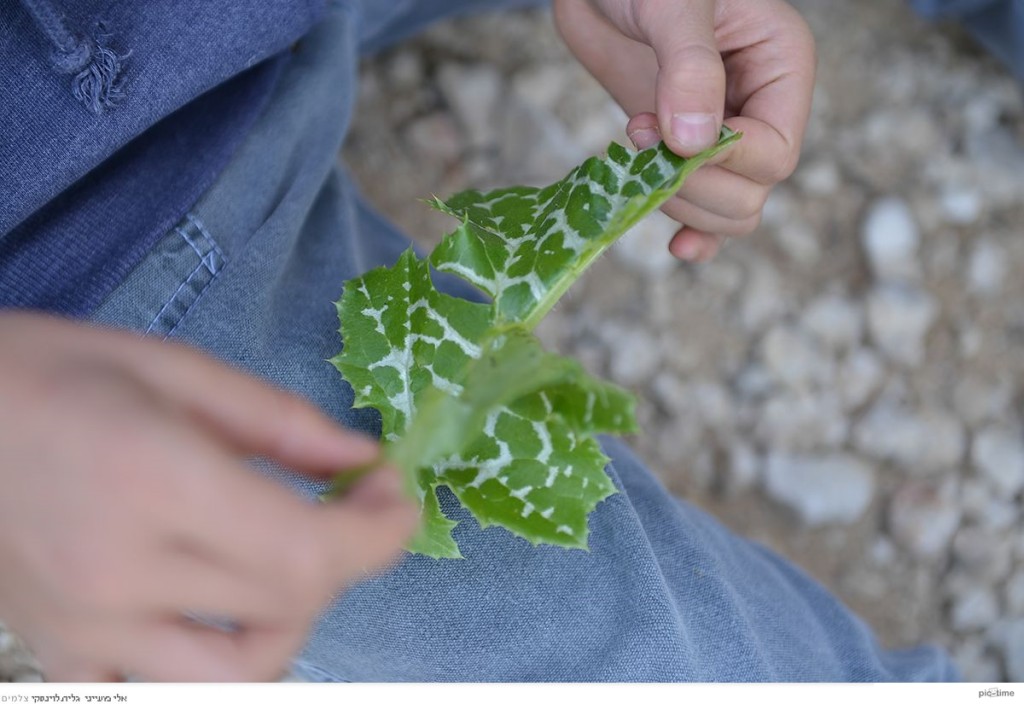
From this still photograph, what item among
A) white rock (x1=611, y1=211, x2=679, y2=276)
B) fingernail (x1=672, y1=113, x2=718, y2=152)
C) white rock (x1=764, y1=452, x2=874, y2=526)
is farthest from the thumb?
white rock (x1=764, y1=452, x2=874, y2=526)

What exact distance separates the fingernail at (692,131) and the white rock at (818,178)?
0.51 meters

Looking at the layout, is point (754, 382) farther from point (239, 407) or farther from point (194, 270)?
point (239, 407)

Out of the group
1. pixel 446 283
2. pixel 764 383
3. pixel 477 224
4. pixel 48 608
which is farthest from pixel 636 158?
pixel 764 383

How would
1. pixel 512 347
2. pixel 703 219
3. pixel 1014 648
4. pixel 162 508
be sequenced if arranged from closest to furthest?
pixel 162 508
pixel 512 347
pixel 703 219
pixel 1014 648

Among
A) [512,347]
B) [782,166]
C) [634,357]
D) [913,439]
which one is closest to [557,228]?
[512,347]

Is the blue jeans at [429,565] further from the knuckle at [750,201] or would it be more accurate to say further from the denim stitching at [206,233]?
the knuckle at [750,201]

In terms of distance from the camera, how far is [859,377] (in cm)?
89

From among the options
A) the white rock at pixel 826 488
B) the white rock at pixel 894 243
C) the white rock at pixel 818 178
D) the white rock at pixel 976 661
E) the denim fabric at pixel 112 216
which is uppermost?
the denim fabric at pixel 112 216

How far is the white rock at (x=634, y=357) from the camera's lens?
90cm

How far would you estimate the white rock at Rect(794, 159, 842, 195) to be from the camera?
918 mm

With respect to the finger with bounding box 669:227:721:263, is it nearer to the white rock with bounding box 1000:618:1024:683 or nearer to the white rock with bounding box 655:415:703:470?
the white rock with bounding box 655:415:703:470

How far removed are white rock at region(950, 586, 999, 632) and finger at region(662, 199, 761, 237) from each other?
461 millimetres

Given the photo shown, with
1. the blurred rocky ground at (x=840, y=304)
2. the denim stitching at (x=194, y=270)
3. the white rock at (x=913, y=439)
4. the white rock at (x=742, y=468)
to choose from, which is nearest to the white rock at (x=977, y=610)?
the blurred rocky ground at (x=840, y=304)

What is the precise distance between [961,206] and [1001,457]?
245 millimetres
